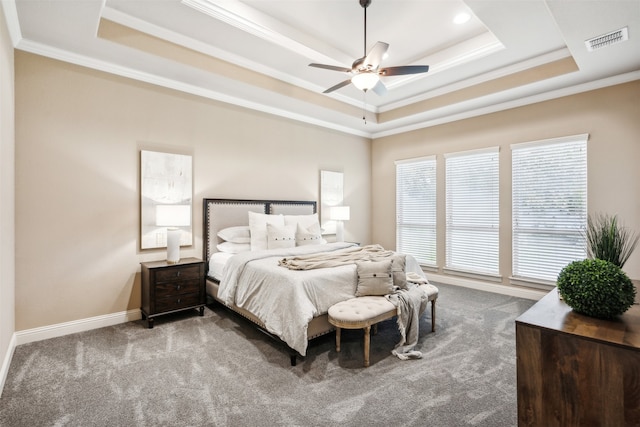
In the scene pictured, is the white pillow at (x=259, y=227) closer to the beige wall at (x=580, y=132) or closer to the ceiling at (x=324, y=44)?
the ceiling at (x=324, y=44)

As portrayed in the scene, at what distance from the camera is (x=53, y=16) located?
269cm

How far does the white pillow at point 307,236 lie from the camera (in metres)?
4.63

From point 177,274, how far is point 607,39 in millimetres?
5133

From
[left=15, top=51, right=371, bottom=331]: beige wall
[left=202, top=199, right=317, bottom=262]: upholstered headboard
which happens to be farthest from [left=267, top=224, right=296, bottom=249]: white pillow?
[left=15, top=51, right=371, bottom=331]: beige wall

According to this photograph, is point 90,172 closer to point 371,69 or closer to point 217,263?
point 217,263

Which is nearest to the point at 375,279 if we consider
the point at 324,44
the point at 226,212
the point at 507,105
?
the point at 226,212

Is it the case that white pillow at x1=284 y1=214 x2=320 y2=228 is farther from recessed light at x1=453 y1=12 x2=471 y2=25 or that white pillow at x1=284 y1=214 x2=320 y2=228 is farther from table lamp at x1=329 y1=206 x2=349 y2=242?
recessed light at x1=453 y1=12 x2=471 y2=25

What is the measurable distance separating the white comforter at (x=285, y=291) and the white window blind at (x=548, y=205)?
10.4 ft

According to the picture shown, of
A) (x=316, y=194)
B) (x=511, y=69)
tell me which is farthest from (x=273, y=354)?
(x=511, y=69)

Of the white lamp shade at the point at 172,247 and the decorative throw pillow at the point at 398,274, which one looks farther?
the white lamp shade at the point at 172,247

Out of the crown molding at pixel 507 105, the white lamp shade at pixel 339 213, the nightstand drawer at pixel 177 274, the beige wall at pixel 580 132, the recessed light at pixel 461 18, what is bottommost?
Result: the nightstand drawer at pixel 177 274

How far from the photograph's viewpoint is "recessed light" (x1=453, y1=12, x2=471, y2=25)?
333 cm

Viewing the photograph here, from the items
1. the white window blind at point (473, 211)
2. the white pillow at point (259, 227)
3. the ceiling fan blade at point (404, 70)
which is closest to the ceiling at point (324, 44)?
the ceiling fan blade at point (404, 70)

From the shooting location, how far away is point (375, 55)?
2951 mm
